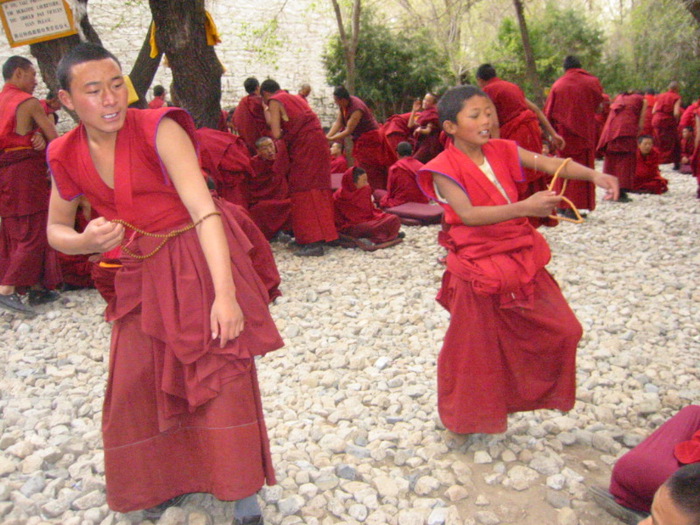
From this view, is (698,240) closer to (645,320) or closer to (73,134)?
(645,320)

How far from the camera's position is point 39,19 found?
4.51 meters

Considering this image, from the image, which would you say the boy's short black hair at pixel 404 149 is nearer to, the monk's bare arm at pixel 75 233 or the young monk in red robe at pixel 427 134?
the young monk in red robe at pixel 427 134

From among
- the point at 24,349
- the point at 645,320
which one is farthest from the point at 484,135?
the point at 24,349

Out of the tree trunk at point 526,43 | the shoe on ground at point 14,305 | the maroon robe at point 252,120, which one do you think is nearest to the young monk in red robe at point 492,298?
the shoe on ground at point 14,305

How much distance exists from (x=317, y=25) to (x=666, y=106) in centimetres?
832

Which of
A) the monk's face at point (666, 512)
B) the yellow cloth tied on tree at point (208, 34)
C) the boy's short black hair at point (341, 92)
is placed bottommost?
the monk's face at point (666, 512)

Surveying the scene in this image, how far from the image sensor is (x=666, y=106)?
10.3 metres

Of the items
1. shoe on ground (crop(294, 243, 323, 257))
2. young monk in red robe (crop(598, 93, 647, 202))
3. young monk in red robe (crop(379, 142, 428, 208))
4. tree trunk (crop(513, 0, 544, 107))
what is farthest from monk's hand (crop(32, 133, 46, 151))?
tree trunk (crop(513, 0, 544, 107))

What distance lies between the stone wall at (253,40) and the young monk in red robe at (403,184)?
18.2 feet

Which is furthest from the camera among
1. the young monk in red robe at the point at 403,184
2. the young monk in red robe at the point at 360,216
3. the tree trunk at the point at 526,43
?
the tree trunk at the point at 526,43

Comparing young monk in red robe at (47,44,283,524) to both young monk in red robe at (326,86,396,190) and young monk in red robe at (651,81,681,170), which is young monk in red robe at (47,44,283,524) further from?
young monk in red robe at (651,81,681,170)

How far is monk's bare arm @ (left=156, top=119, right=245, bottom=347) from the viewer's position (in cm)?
177

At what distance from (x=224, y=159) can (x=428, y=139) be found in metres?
4.15

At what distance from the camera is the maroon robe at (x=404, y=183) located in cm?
719
